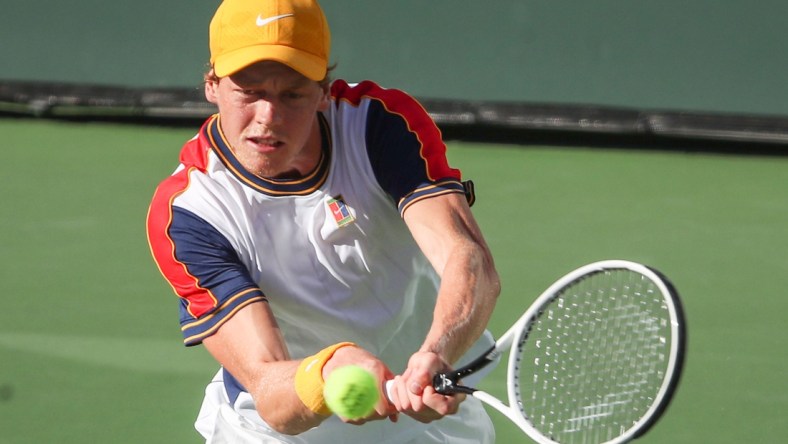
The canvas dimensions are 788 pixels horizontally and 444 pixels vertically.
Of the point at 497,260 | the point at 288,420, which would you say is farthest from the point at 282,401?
the point at 497,260

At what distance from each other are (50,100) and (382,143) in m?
6.28

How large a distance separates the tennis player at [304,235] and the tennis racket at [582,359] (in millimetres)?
136

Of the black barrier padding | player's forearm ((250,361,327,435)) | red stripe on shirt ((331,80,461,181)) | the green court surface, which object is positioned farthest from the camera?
the black barrier padding

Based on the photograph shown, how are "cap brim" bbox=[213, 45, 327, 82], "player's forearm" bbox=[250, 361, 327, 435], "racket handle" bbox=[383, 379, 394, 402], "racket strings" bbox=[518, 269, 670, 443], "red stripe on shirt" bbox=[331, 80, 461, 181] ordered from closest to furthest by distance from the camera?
"racket handle" bbox=[383, 379, 394, 402]
"player's forearm" bbox=[250, 361, 327, 435]
"cap brim" bbox=[213, 45, 327, 82]
"racket strings" bbox=[518, 269, 670, 443]
"red stripe on shirt" bbox=[331, 80, 461, 181]

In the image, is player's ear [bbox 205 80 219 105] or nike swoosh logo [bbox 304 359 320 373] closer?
nike swoosh logo [bbox 304 359 320 373]

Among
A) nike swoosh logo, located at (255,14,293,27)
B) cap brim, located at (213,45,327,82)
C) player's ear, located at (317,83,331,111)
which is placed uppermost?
nike swoosh logo, located at (255,14,293,27)

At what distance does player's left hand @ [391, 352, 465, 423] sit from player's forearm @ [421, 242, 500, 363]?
12 cm

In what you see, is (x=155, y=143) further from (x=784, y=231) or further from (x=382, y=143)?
(x=382, y=143)

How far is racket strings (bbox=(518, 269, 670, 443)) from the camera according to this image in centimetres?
346

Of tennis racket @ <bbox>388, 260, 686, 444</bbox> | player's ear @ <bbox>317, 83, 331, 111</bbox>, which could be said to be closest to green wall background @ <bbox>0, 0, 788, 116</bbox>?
tennis racket @ <bbox>388, 260, 686, 444</bbox>

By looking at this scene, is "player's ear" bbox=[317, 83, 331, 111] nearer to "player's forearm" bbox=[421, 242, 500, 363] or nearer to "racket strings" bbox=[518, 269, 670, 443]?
"player's forearm" bbox=[421, 242, 500, 363]

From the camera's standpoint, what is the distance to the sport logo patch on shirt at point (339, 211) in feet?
11.8

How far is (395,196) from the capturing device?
3.58 m

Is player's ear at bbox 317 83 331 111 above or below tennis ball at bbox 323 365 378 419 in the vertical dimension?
above
